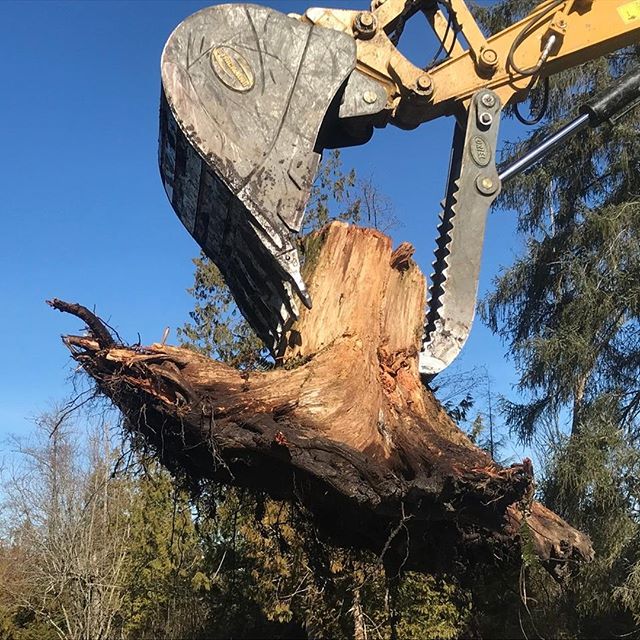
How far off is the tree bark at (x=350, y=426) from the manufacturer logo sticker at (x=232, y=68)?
1.21 metres

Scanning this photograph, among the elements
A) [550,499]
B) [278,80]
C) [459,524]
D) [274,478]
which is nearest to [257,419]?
[274,478]

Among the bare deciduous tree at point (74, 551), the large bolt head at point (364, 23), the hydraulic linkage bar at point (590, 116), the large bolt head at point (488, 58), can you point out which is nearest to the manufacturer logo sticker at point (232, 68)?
the large bolt head at point (364, 23)

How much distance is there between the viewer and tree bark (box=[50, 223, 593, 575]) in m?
3.72

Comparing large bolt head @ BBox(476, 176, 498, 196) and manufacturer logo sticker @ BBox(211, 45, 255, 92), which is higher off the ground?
manufacturer logo sticker @ BBox(211, 45, 255, 92)

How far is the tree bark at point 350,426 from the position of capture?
372 cm

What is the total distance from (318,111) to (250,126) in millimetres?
407

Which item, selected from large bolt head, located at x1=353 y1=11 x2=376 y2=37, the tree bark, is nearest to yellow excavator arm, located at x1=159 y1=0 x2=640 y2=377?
large bolt head, located at x1=353 y1=11 x2=376 y2=37

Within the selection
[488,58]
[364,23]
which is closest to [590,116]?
[488,58]

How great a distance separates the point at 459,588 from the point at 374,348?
5.84 ft

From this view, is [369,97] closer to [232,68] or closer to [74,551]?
[232,68]

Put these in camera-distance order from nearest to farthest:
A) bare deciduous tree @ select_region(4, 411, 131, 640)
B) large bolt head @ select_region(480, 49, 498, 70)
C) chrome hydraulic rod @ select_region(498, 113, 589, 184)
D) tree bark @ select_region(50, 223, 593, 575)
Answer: tree bark @ select_region(50, 223, 593, 575) → large bolt head @ select_region(480, 49, 498, 70) → chrome hydraulic rod @ select_region(498, 113, 589, 184) → bare deciduous tree @ select_region(4, 411, 131, 640)

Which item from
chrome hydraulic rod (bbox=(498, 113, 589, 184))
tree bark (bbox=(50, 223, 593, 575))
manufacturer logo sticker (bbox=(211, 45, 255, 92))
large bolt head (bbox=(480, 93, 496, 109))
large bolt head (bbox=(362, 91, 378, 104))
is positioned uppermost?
manufacturer logo sticker (bbox=(211, 45, 255, 92))

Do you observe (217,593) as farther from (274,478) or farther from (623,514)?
(274,478)

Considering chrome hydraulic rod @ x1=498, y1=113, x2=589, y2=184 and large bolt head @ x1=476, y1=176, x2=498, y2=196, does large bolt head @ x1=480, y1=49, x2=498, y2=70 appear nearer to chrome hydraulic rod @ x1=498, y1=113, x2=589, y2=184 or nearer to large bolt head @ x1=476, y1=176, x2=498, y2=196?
chrome hydraulic rod @ x1=498, y1=113, x2=589, y2=184
